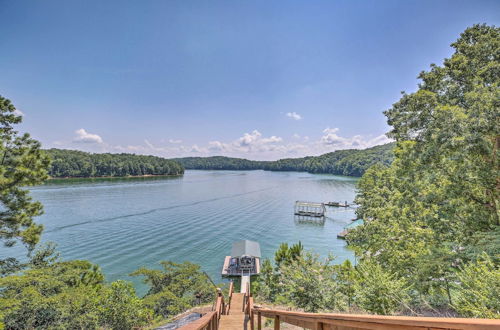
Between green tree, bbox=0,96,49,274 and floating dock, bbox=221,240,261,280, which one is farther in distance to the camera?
floating dock, bbox=221,240,261,280

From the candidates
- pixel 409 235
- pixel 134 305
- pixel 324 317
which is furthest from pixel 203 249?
pixel 324 317

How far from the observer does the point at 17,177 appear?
8609mm

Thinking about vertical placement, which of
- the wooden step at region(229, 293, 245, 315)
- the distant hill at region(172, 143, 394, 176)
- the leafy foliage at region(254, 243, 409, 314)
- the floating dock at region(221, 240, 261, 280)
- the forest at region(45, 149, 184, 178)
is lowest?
the floating dock at region(221, 240, 261, 280)

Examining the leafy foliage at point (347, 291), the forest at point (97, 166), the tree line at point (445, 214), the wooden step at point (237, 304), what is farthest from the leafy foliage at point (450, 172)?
the forest at point (97, 166)

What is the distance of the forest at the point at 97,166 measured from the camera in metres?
78.9

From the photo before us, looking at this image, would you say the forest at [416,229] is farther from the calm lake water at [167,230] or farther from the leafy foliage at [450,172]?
the calm lake water at [167,230]

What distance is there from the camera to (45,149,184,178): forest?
78.9 meters

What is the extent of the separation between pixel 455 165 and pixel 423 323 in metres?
11.1

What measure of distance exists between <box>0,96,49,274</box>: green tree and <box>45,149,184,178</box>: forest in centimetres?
7606

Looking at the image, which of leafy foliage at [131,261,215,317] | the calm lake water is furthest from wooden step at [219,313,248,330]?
the calm lake water

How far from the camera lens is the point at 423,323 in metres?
0.91

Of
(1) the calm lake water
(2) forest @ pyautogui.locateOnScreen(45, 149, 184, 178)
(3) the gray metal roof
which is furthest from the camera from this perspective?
(2) forest @ pyautogui.locateOnScreen(45, 149, 184, 178)

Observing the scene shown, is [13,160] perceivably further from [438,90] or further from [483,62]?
[483,62]

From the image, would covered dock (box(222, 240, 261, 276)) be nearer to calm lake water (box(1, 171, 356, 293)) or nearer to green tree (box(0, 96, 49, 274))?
calm lake water (box(1, 171, 356, 293))
